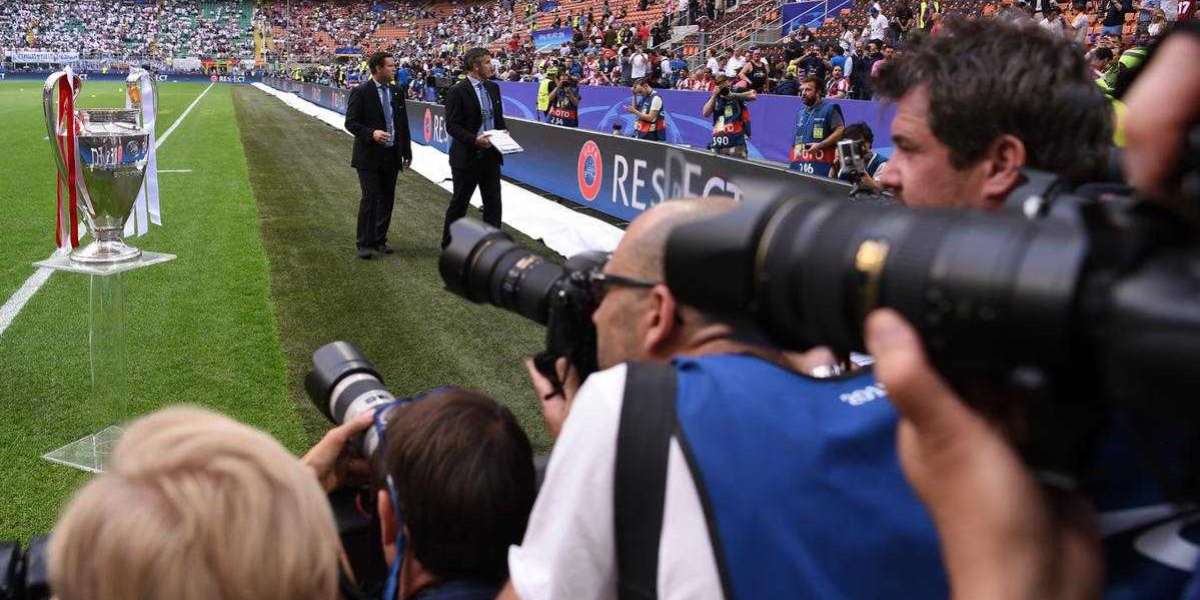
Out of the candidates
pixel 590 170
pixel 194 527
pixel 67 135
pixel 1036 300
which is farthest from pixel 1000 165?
pixel 590 170

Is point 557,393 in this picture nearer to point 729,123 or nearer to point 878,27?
point 729,123

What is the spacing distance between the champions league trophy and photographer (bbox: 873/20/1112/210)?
9.08 ft

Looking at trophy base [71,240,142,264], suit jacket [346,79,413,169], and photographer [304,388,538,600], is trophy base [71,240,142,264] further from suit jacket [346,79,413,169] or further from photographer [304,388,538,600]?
suit jacket [346,79,413,169]

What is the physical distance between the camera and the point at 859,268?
913 millimetres

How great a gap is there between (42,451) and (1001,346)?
4.26 metres

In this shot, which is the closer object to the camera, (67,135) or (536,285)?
(536,285)

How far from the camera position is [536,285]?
1865mm

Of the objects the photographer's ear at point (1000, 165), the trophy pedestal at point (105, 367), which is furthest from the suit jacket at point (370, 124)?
the photographer's ear at point (1000, 165)

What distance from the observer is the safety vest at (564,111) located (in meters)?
18.2

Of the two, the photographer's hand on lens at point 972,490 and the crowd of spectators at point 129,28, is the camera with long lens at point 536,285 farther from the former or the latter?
the crowd of spectators at point 129,28

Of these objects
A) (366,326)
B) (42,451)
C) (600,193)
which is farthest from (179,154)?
(42,451)

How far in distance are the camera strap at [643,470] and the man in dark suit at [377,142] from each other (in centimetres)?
710

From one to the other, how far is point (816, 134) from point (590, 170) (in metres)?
2.45

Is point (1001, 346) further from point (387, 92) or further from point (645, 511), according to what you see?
point (387, 92)
